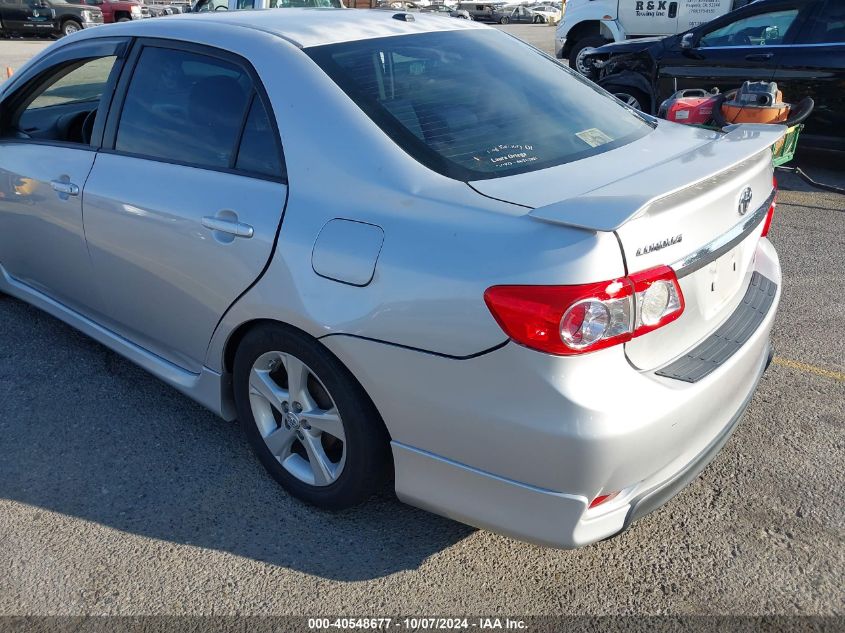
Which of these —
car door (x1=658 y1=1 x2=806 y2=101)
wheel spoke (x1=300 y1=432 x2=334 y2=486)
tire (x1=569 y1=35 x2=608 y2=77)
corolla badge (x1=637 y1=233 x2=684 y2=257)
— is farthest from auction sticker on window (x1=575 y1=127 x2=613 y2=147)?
tire (x1=569 y1=35 x2=608 y2=77)

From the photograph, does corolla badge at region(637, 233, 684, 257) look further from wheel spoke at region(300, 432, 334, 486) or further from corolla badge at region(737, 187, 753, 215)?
wheel spoke at region(300, 432, 334, 486)

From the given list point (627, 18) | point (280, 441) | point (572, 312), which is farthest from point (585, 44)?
point (572, 312)

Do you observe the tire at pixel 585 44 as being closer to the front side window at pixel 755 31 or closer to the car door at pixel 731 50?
the car door at pixel 731 50

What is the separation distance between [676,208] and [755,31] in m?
6.67

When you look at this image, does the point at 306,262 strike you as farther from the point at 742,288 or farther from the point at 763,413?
the point at 763,413

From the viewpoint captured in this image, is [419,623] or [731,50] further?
[731,50]

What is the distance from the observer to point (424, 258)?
7.38ft

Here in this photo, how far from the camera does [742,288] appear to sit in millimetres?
2740

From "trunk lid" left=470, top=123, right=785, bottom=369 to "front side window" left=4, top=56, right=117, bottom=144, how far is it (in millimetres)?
2199

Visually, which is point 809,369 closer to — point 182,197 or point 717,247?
point 717,247

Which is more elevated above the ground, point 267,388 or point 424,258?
point 424,258

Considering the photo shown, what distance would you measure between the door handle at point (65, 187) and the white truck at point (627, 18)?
937 centimetres

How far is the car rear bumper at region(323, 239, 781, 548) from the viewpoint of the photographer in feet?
6.82

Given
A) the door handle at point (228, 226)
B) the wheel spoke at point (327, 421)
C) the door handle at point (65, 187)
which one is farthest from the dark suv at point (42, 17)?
the wheel spoke at point (327, 421)
